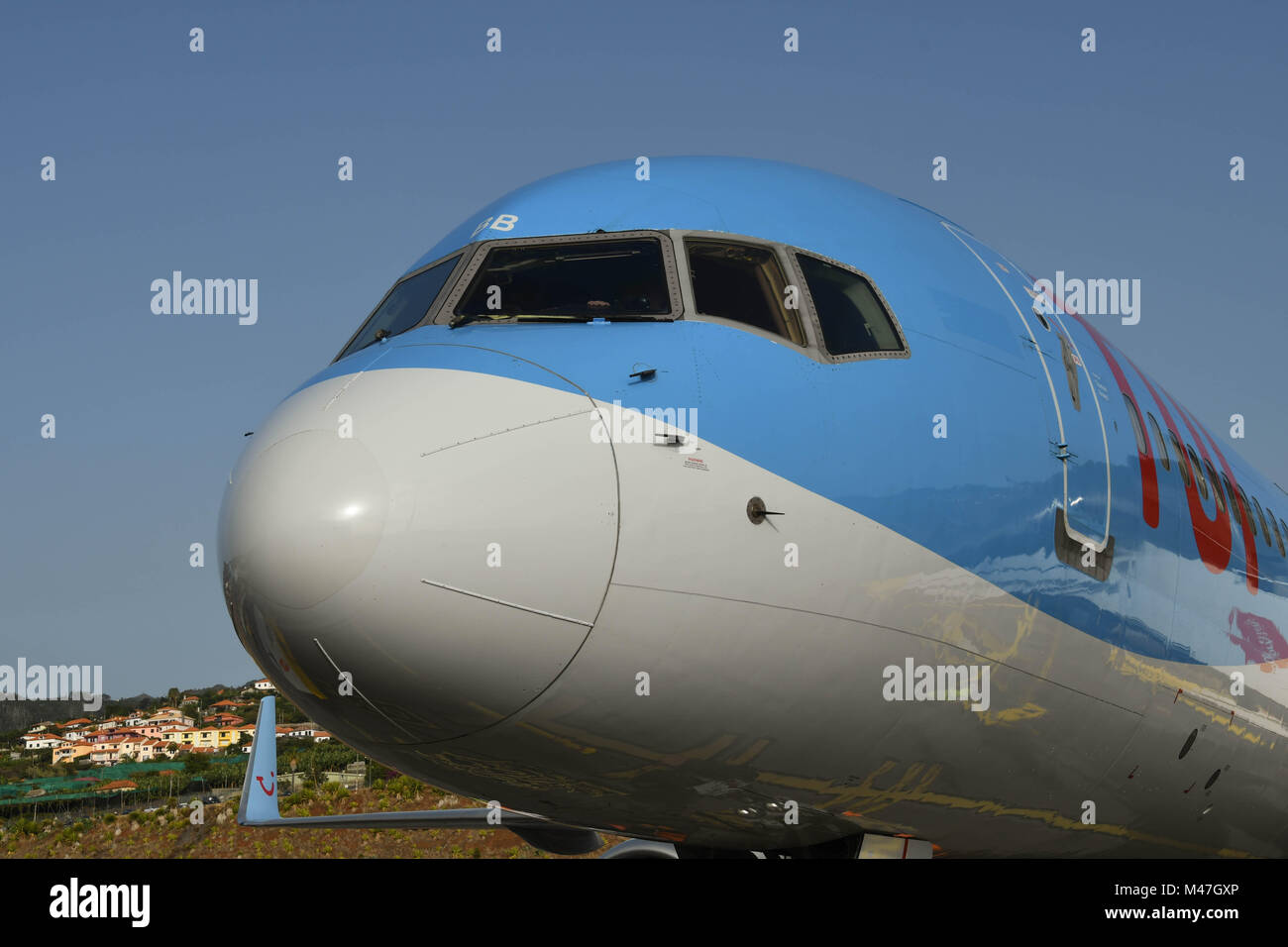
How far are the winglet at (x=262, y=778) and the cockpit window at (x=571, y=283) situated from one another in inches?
413

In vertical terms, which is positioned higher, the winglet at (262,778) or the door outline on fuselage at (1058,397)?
the door outline on fuselage at (1058,397)

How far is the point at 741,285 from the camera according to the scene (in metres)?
6.15

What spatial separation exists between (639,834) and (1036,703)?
2.19 m

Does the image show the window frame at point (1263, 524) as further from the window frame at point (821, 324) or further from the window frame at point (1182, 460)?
the window frame at point (821, 324)

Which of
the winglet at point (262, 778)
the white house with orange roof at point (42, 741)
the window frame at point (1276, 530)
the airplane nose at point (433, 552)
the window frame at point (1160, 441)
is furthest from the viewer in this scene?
the white house with orange roof at point (42, 741)

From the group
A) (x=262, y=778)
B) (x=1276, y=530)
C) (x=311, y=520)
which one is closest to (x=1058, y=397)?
(x=311, y=520)

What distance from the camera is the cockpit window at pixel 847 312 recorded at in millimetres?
6137

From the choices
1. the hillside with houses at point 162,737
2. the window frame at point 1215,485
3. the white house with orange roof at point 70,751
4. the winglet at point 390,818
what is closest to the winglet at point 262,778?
the winglet at point 390,818

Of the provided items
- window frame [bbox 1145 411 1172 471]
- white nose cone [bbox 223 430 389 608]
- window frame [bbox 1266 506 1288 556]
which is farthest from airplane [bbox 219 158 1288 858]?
window frame [bbox 1266 506 1288 556]

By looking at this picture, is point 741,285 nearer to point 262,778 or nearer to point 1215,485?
point 1215,485

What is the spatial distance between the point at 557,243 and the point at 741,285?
1044 millimetres

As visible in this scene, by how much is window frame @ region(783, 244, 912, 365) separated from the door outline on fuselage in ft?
4.41
